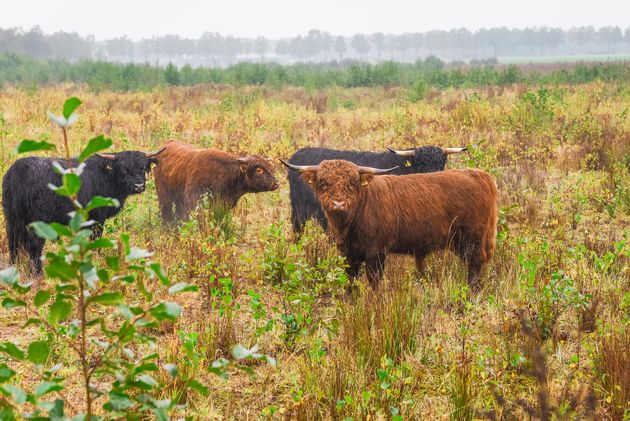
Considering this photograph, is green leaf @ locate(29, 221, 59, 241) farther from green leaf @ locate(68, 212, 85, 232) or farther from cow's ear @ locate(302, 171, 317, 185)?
cow's ear @ locate(302, 171, 317, 185)

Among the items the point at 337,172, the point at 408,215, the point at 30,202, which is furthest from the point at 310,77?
the point at 337,172

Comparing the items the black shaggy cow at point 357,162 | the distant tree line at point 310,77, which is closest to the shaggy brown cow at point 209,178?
the black shaggy cow at point 357,162

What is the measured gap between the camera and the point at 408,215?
6.02m

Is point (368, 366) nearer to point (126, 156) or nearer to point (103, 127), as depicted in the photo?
point (126, 156)

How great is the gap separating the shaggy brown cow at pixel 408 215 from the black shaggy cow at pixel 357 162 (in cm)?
152

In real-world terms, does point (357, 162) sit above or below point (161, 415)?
below

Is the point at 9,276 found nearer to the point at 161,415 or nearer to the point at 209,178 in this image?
the point at 161,415

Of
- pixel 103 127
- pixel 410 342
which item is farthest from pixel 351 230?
pixel 103 127

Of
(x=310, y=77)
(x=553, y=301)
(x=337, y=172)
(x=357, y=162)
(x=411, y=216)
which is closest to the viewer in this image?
(x=553, y=301)

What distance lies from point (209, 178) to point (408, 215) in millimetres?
3645

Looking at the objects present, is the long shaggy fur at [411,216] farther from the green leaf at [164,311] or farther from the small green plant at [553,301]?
the green leaf at [164,311]

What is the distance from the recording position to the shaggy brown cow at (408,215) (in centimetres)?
579

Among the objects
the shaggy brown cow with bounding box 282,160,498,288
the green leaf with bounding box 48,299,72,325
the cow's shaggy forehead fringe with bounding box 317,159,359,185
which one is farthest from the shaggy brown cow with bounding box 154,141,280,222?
the green leaf with bounding box 48,299,72,325

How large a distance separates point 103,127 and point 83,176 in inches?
383
